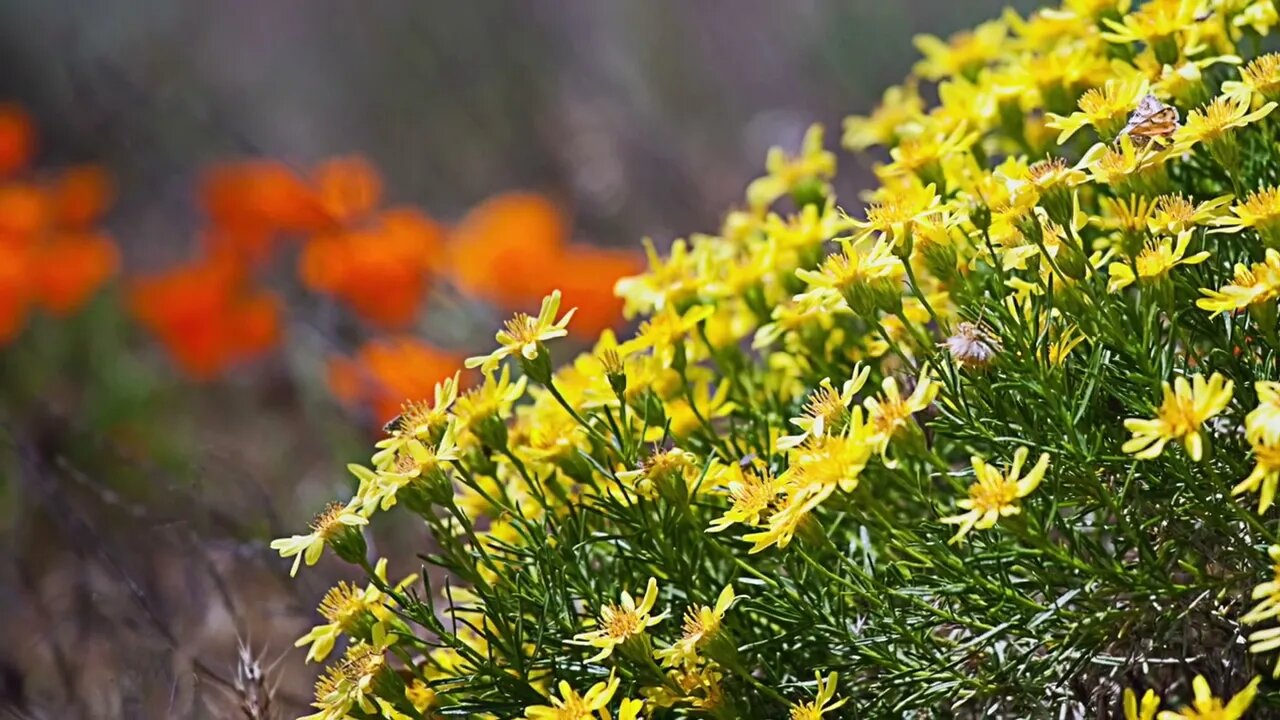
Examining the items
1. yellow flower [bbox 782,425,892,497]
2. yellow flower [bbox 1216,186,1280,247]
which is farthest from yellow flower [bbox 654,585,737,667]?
yellow flower [bbox 1216,186,1280,247]

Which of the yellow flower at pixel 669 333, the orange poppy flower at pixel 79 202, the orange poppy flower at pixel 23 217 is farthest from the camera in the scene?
the orange poppy flower at pixel 79 202

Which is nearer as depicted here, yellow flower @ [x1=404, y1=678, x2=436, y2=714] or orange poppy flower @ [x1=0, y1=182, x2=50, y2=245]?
yellow flower @ [x1=404, y1=678, x2=436, y2=714]

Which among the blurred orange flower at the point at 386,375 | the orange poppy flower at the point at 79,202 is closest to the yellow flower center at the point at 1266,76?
the blurred orange flower at the point at 386,375

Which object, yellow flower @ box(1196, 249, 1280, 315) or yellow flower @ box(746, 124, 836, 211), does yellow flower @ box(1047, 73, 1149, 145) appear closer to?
yellow flower @ box(1196, 249, 1280, 315)

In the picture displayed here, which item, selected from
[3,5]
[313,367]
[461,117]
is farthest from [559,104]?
[3,5]

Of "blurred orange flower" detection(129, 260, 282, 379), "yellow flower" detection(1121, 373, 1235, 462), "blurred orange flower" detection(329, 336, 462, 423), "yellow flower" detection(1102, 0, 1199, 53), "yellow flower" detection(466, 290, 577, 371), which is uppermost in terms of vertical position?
"blurred orange flower" detection(129, 260, 282, 379)

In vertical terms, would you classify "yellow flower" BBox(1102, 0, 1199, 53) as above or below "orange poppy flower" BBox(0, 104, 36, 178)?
below

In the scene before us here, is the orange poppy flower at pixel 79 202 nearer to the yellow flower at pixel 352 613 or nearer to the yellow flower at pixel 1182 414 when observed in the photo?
the yellow flower at pixel 352 613

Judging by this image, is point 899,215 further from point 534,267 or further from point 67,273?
point 67,273
